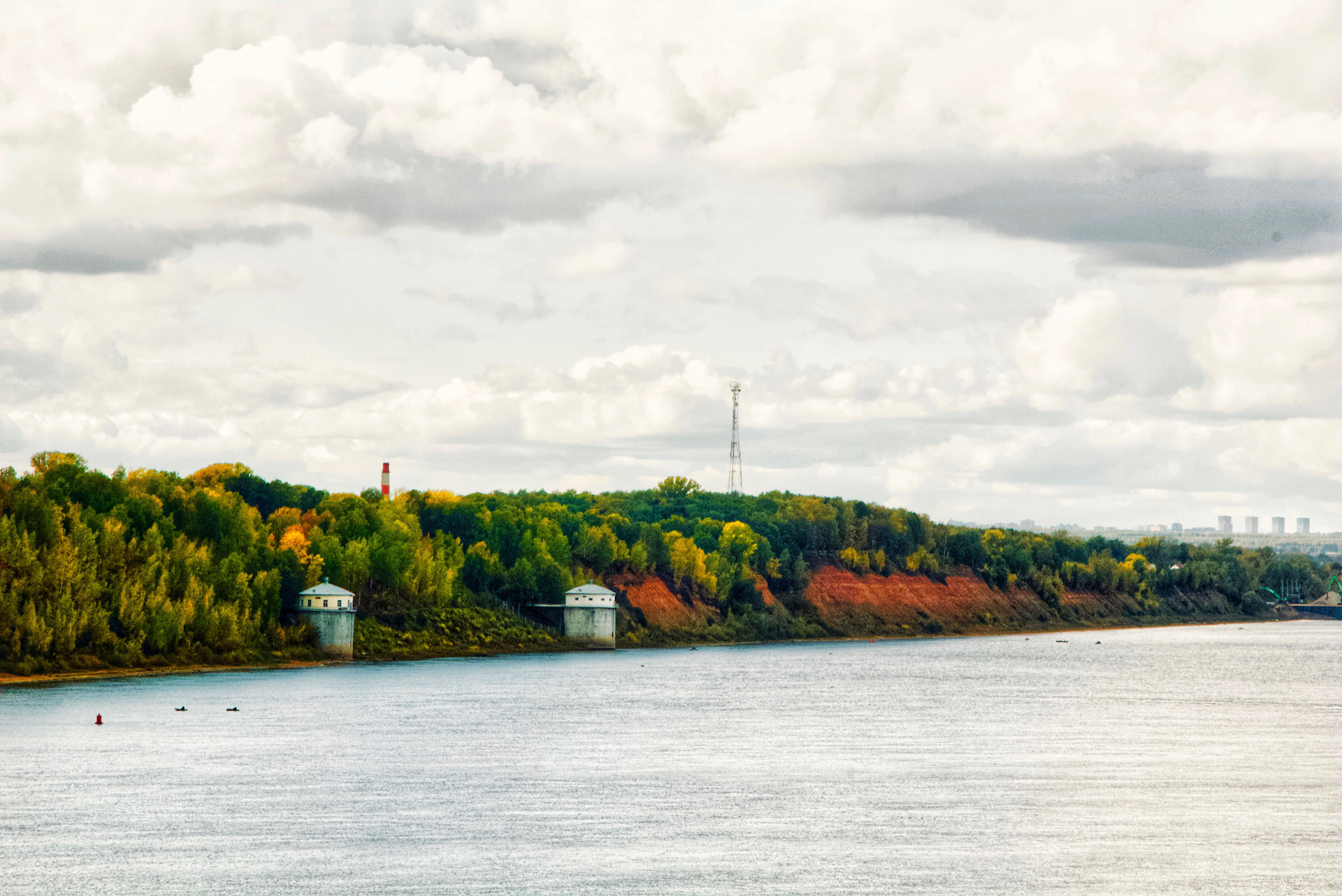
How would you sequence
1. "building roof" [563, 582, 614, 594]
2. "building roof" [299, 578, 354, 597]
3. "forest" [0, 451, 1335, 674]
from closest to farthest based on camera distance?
1. "forest" [0, 451, 1335, 674]
2. "building roof" [299, 578, 354, 597]
3. "building roof" [563, 582, 614, 594]

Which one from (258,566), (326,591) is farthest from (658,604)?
(258,566)

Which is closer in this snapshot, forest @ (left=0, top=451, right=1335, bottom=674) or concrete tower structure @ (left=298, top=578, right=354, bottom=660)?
forest @ (left=0, top=451, right=1335, bottom=674)

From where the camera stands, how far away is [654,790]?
5838 cm

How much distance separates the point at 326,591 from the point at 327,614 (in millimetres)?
A: 1982

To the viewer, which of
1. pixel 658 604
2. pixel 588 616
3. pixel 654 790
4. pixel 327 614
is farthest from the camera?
pixel 658 604

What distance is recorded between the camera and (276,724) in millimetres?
80000

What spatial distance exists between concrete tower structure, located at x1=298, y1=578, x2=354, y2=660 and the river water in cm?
2280

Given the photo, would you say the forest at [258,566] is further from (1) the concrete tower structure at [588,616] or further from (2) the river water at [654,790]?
(2) the river water at [654,790]

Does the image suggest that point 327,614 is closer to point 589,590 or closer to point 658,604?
point 589,590

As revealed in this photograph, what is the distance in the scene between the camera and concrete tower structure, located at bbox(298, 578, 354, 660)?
13275 centimetres

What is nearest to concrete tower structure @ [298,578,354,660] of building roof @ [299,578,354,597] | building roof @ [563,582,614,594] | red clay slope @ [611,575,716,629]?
building roof @ [299,578,354,597]

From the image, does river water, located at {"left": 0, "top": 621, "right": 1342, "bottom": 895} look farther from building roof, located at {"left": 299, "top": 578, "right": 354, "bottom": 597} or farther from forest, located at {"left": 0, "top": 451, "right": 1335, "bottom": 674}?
building roof, located at {"left": 299, "top": 578, "right": 354, "bottom": 597}

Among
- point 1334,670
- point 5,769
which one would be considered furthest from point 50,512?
point 1334,670

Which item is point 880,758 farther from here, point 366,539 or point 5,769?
point 366,539
